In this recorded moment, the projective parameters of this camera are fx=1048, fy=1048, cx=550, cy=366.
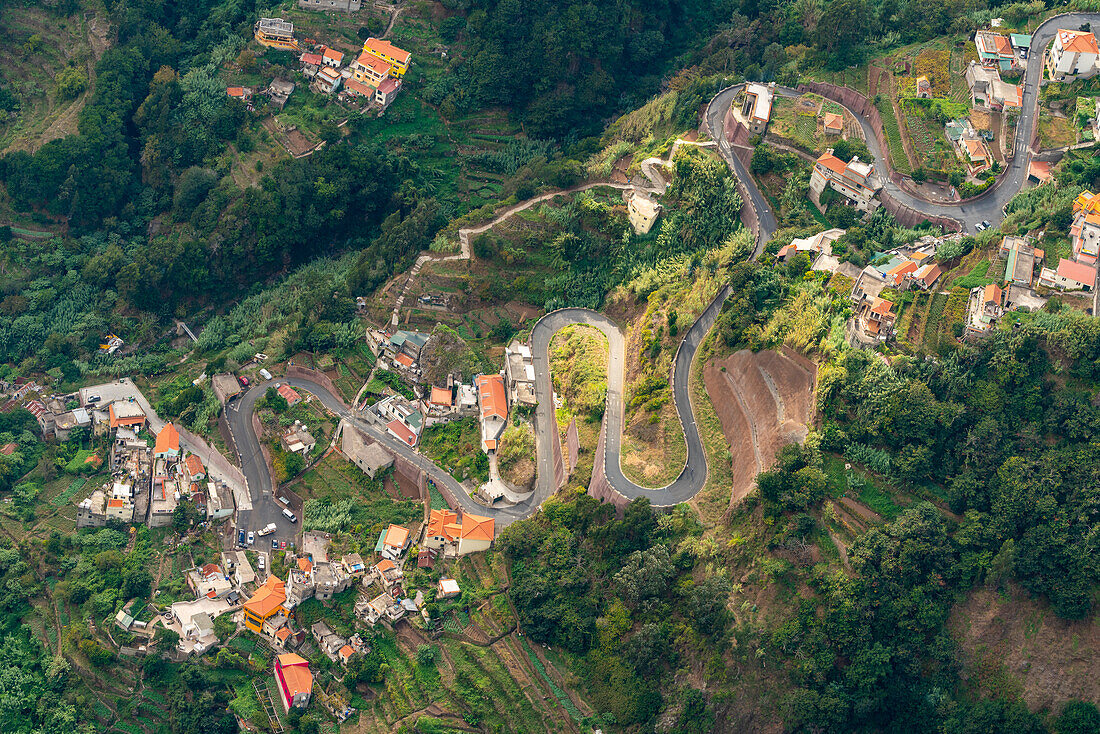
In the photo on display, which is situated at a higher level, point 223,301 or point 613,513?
point 613,513

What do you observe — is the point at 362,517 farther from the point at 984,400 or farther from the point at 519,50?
the point at 519,50

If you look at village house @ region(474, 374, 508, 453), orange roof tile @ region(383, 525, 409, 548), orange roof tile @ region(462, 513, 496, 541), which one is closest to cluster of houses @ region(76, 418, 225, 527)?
orange roof tile @ region(383, 525, 409, 548)

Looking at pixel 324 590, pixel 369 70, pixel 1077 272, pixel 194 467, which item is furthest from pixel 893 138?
pixel 194 467

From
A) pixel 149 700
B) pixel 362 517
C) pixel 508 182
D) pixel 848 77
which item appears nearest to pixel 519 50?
pixel 508 182

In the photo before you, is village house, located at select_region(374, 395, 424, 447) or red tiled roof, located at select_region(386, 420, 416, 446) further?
village house, located at select_region(374, 395, 424, 447)

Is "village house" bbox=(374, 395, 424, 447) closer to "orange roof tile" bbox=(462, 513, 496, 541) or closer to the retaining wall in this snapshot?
the retaining wall

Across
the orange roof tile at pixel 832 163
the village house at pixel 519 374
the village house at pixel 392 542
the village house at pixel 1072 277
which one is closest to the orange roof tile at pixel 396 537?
the village house at pixel 392 542
